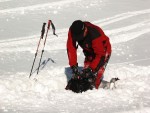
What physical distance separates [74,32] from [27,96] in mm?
1572

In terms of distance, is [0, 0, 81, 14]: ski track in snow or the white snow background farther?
[0, 0, 81, 14]: ski track in snow

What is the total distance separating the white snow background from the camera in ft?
24.3

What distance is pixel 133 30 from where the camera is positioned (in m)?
14.1

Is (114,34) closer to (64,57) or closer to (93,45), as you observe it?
(64,57)

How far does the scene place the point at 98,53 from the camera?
830 centimetres

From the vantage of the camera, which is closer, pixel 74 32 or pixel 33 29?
pixel 74 32

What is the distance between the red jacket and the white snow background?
688 mm

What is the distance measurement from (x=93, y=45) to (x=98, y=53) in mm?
265

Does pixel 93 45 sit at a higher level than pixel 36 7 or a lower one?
lower

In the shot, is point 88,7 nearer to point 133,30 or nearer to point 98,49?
point 133,30

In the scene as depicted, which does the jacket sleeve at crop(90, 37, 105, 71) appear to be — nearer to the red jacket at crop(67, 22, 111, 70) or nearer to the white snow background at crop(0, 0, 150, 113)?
the red jacket at crop(67, 22, 111, 70)

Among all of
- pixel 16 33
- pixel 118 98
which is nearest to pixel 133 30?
pixel 16 33

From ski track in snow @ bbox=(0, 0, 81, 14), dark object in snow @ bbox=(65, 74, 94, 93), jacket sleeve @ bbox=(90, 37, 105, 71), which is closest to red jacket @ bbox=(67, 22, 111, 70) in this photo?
jacket sleeve @ bbox=(90, 37, 105, 71)

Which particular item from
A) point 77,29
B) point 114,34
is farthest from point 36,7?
point 77,29
